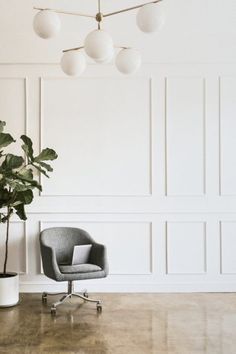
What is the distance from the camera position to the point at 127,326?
13.1ft

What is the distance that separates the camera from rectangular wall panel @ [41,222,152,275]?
5.24 metres

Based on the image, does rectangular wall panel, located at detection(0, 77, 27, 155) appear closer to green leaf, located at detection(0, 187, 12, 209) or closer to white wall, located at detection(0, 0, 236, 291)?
white wall, located at detection(0, 0, 236, 291)

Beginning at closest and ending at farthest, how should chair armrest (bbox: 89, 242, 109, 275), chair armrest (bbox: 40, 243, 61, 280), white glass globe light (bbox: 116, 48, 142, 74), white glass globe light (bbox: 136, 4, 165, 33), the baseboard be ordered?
white glass globe light (bbox: 136, 4, 165, 33) → white glass globe light (bbox: 116, 48, 142, 74) → chair armrest (bbox: 40, 243, 61, 280) → chair armrest (bbox: 89, 242, 109, 275) → the baseboard

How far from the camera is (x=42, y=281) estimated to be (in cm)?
523

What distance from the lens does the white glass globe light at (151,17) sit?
2867mm

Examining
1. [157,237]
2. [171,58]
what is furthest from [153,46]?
[157,237]

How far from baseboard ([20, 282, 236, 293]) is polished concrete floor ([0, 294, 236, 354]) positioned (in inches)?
4.6

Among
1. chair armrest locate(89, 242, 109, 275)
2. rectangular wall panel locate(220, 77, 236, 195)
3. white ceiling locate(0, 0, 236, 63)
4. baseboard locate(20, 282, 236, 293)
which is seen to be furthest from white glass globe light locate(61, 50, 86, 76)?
baseboard locate(20, 282, 236, 293)

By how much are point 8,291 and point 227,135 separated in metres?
3.12

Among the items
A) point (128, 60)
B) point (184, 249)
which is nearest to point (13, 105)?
point (128, 60)

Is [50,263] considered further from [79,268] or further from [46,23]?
[46,23]

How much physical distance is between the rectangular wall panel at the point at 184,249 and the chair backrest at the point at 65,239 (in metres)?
1.00

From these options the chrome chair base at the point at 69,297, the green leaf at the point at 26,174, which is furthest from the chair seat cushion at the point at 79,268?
the green leaf at the point at 26,174

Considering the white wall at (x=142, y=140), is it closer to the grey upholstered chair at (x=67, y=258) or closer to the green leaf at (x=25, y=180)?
the grey upholstered chair at (x=67, y=258)
